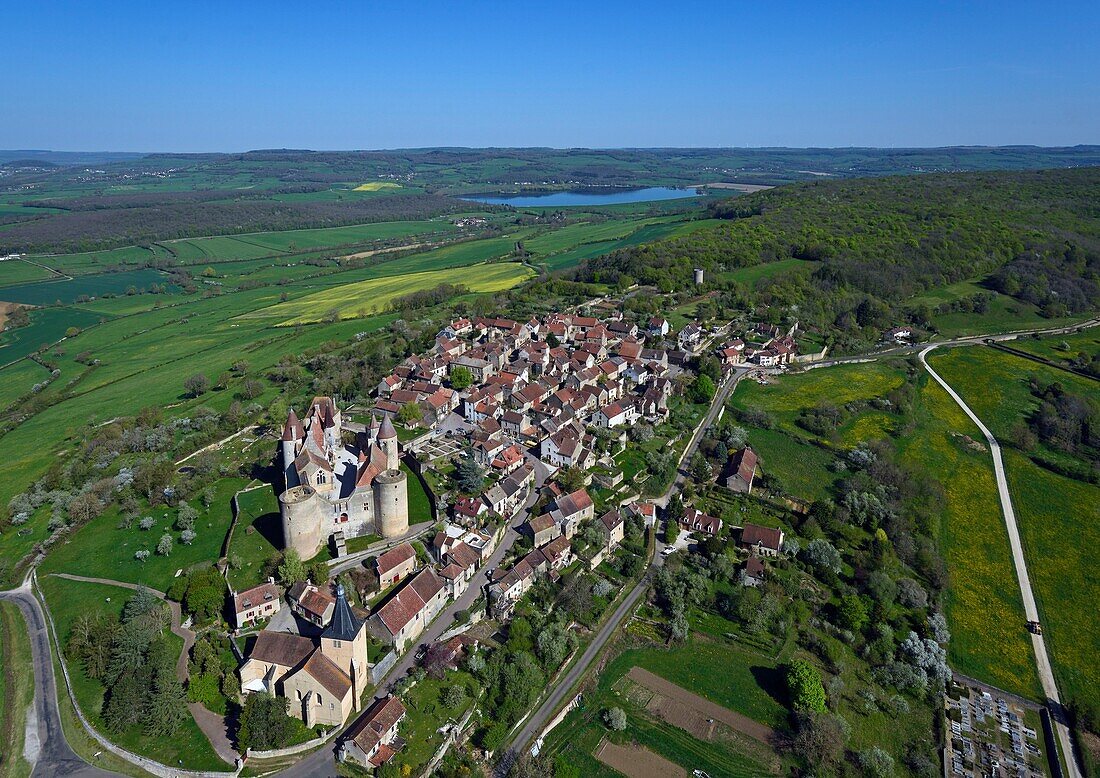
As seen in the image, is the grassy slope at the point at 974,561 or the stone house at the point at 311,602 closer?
the stone house at the point at 311,602

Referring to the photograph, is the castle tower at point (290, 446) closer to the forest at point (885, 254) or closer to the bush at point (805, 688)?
the bush at point (805, 688)

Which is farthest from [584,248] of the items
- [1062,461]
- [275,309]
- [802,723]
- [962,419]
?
[802,723]

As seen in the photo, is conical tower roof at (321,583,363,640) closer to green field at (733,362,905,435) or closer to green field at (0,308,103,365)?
green field at (733,362,905,435)

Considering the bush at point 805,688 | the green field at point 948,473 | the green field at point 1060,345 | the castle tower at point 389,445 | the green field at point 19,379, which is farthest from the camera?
the green field at point 1060,345

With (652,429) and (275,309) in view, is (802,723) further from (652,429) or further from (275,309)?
(275,309)

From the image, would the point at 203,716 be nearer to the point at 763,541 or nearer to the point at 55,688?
the point at 55,688

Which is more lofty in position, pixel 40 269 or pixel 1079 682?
pixel 40 269

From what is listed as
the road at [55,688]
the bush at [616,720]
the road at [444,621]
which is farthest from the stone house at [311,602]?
the bush at [616,720]
